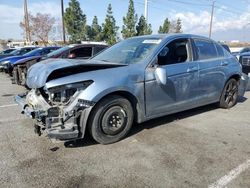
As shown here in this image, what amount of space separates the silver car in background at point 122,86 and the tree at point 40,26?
52950 mm

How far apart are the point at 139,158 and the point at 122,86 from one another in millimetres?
1065

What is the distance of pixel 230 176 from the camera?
2979 millimetres

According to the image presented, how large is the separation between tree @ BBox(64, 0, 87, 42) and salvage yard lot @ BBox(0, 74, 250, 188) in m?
31.7

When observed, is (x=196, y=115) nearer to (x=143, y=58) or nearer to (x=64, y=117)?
(x=143, y=58)

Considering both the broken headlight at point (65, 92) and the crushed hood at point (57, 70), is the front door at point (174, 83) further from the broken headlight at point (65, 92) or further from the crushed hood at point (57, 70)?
the broken headlight at point (65, 92)

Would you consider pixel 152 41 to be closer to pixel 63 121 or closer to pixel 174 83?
pixel 174 83

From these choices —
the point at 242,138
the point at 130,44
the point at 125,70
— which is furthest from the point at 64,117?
the point at 242,138

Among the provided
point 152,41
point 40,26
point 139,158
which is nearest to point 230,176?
point 139,158

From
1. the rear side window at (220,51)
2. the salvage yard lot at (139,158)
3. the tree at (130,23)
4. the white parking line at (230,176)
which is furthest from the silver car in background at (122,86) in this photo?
the tree at (130,23)

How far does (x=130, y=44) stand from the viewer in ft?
15.7

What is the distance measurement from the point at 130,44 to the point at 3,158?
2.87 m

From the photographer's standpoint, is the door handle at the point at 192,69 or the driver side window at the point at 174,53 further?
the door handle at the point at 192,69

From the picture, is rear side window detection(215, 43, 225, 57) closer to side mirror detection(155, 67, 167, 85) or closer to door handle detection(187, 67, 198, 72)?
door handle detection(187, 67, 198, 72)

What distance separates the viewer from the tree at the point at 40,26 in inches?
2140
